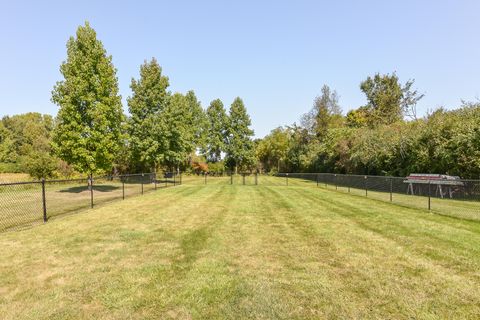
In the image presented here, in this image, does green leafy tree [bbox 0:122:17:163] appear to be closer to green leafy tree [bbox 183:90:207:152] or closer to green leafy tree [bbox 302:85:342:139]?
green leafy tree [bbox 183:90:207:152]

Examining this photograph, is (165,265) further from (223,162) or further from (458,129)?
(223,162)

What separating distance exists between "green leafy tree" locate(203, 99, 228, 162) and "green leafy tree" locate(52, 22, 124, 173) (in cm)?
3762

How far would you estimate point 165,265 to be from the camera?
228 inches

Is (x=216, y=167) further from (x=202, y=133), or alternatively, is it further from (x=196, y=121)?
(x=196, y=121)

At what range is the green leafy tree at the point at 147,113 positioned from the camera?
32.5 metres

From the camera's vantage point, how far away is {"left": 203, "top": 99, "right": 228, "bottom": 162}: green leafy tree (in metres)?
60.8

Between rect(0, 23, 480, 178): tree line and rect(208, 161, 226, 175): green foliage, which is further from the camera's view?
rect(208, 161, 226, 175): green foliage

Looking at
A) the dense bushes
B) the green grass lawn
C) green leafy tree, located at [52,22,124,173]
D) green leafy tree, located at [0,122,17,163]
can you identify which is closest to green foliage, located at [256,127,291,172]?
the dense bushes

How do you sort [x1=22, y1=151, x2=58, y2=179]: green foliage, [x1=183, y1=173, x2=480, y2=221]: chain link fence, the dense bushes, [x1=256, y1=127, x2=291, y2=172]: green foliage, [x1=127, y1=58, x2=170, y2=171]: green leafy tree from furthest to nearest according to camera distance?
[x1=256, y1=127, x2=291, y2=172]: green foliage, [x1=127, y1=58, x2=170, y2=171]: green leafy tree, [x1=22, y1=151, x2=58, y2=179]: green foliage, the dense bushes, [x1=183, y1=173, x2=480, y2=221]: chain link fence

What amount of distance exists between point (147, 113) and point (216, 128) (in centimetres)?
2885

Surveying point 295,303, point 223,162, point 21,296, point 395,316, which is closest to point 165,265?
point 21,296

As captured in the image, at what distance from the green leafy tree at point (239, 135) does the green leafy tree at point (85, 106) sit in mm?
37651

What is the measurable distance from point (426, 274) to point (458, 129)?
678 inches

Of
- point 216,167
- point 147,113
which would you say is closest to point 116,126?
point 147,113
